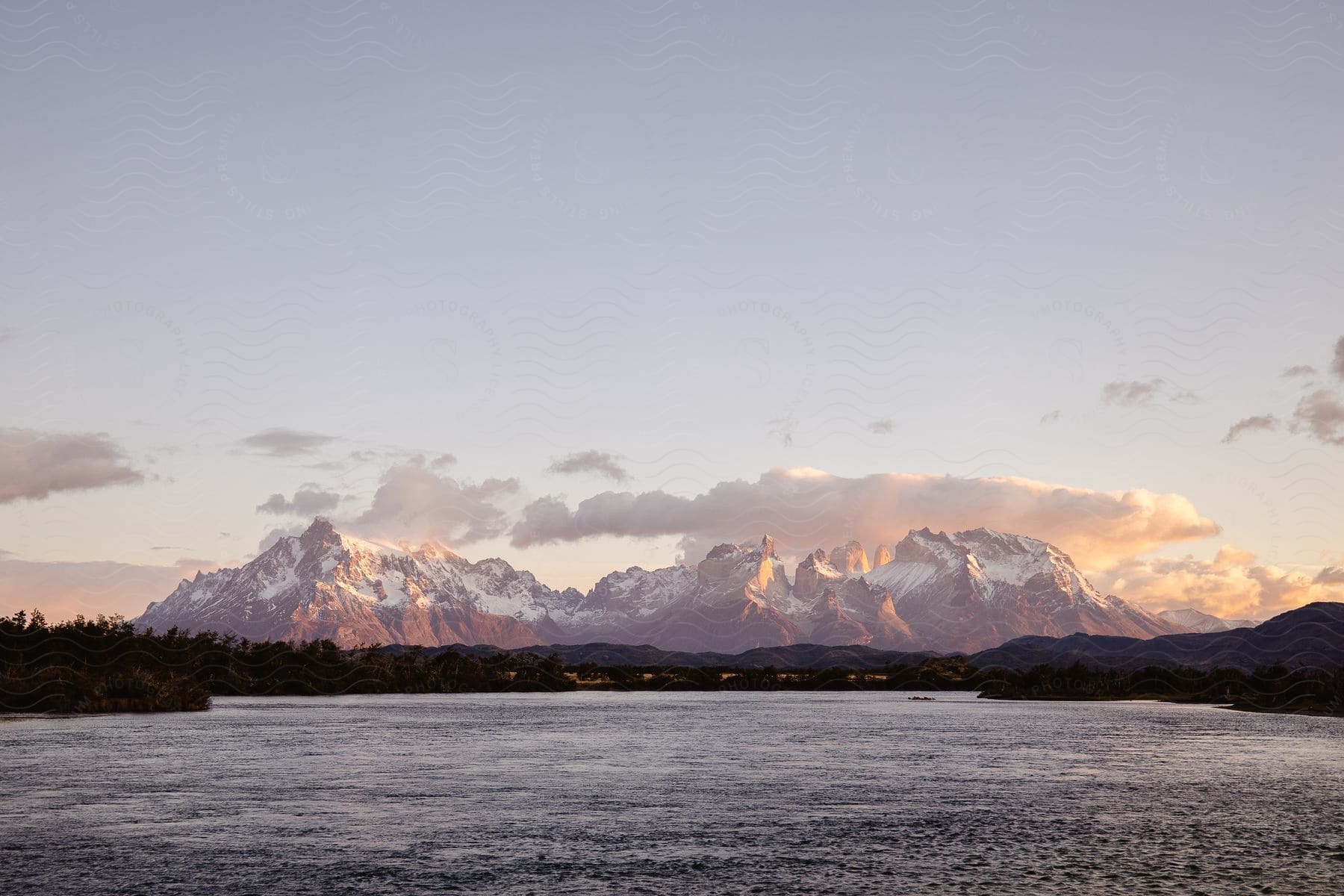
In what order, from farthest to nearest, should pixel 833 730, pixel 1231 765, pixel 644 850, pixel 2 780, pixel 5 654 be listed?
pixel 5 654, pixel 833 730, pixel 1231 765, pixel 2 780, pixel 644 850

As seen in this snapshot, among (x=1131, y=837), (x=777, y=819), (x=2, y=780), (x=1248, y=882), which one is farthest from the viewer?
(x=2, y=780)

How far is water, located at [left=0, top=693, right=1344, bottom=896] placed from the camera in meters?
42.4

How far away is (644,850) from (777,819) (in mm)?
11315

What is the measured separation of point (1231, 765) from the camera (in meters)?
90.7

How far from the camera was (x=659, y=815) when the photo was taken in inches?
2286

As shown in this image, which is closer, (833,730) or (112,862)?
(112,862)

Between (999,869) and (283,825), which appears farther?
(283,825)

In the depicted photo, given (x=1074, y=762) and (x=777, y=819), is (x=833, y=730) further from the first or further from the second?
(x=777, y=819)

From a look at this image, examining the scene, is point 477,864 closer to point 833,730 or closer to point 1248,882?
point 1248,882

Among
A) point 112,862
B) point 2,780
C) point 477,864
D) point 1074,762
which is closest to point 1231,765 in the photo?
point 1074,762

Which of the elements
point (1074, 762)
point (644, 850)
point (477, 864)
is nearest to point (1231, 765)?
point (1074, 762)

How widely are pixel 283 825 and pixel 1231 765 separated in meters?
70.9

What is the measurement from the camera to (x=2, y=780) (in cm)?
7012

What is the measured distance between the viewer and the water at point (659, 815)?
4238 cm
